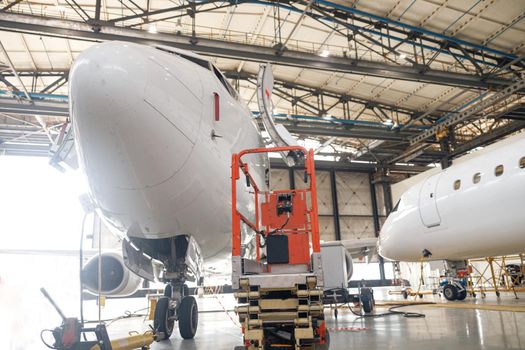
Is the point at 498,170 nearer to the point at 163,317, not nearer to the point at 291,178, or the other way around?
the point at 163,317

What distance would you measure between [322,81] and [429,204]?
1242cm

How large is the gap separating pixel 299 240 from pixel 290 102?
17.2 metres

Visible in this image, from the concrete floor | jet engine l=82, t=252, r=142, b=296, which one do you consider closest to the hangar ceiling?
jet engine l=82, t=252, r=142, b=296

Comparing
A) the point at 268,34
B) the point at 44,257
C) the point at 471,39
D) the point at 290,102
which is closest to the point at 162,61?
the point at 44,257

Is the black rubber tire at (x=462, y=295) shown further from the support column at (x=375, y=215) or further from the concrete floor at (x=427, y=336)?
the support column at (x=375, y=215)

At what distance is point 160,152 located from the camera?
152 inches

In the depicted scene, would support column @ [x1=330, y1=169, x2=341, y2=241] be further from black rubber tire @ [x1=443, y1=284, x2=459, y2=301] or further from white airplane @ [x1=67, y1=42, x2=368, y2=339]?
white airplane @ [x1=67, y1=42, x2=368, y2=339]

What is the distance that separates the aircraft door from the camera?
9720mm

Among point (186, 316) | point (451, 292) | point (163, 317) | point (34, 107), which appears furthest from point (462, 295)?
point (34, 107)

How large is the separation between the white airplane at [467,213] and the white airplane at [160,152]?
551cm

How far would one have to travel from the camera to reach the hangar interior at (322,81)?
5676mm

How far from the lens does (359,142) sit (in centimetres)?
2881

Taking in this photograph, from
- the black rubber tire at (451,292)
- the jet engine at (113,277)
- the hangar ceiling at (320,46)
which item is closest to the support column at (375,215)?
the hangar ceiling at (320,46)

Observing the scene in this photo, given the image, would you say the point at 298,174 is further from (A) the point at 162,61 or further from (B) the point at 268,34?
(A) the point at 162,61
